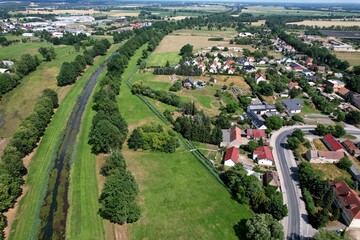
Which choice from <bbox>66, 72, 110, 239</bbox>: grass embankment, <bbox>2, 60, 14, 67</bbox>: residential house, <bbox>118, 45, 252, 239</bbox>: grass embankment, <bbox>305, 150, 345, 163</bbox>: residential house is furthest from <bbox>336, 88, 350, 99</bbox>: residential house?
<bbox>2, 60, 14, 67</bbox>: residential house

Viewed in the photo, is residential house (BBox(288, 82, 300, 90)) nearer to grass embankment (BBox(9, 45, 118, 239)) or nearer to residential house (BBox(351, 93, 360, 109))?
residential house (BBox(351, 93, 360, 109))

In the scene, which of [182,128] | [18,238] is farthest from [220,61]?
[18,238]

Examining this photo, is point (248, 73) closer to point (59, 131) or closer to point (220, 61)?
point (220, 61)

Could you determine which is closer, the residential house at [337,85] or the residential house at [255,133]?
the residential house at [255,133]

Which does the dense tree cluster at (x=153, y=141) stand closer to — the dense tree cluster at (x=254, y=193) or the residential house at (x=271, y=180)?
the dense tree cluster at (x=254, y=193)

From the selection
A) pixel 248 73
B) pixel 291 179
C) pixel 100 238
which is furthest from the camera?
pixel 248 73

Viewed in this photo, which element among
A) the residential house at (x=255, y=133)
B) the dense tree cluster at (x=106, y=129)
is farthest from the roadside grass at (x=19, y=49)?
the residential house at (x=255, y=133)
